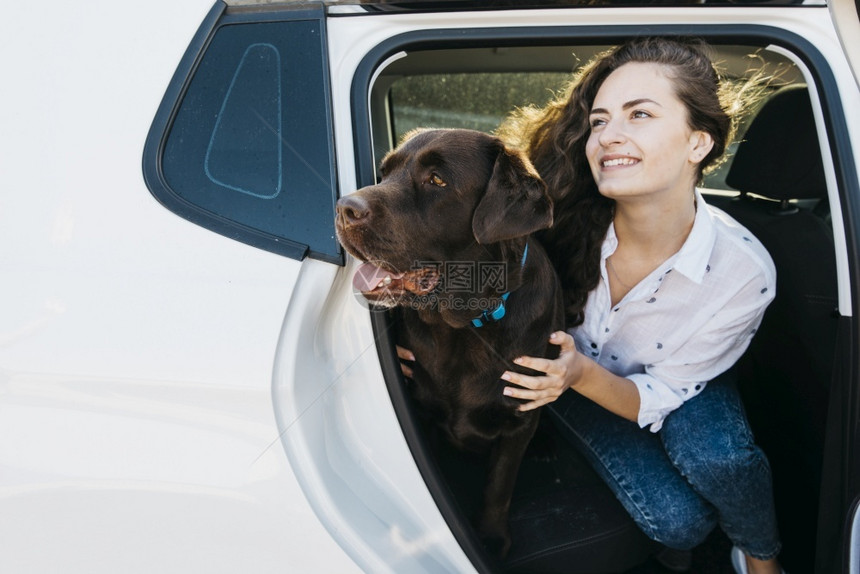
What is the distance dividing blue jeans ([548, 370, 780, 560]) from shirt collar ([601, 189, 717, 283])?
46 cm

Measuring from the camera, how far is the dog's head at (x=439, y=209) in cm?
155

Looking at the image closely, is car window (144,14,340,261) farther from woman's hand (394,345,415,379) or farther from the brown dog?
A: woman's hand (394,345,415,379)

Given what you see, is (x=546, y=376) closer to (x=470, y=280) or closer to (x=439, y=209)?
(x=470, y=280)

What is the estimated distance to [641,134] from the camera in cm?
179

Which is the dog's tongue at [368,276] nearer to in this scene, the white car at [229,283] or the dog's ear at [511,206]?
the white car at [229,283]

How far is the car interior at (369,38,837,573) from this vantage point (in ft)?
6.19

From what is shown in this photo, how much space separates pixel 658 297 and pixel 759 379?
811mm

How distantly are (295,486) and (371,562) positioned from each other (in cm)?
24

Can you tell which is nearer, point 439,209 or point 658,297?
point 439,209

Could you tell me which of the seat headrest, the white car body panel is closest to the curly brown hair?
the seat headrest

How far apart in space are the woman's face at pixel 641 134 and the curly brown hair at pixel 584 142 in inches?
1.4

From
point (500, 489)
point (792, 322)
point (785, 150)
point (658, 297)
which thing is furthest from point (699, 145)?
point (500, 489)

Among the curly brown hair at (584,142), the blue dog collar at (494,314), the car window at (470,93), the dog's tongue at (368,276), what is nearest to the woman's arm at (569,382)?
the blue dog collar at (494,314)

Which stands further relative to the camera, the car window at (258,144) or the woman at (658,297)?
the woman at (658,297)
